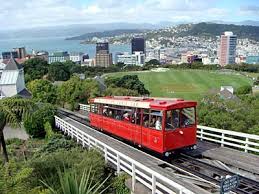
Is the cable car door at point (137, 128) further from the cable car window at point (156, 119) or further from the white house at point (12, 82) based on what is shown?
the white house at point (12, 82)

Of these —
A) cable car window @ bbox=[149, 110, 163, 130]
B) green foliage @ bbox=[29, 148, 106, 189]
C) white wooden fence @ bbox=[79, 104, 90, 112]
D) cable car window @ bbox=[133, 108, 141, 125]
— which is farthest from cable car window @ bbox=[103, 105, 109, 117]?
white wooden fence @ bbox=[79, 104, 90, 112]

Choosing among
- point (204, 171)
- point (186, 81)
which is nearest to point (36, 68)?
point (186, 81)

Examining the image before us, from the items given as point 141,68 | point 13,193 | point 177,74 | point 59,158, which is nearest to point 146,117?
point 59,158

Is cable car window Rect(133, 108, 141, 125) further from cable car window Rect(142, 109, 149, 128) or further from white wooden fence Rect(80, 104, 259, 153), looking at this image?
white wooden fence Rect(80, 104, 259, 153)

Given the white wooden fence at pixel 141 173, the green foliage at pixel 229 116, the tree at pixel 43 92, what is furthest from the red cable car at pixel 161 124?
the tree at pixel 43 92

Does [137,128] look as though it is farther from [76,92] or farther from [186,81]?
[186,81]
